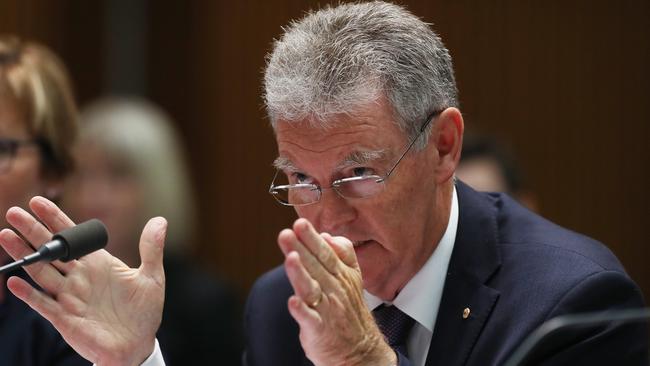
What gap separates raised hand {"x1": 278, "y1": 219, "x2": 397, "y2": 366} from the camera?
2121 millimetres

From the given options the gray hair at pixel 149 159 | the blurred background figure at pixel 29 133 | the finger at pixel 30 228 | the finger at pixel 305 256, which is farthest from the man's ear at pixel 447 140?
the gray hair at pixel 149 159

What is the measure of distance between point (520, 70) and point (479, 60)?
20cm

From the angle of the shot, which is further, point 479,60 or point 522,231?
point 479,60

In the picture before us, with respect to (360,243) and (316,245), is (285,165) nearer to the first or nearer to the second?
(360,243)

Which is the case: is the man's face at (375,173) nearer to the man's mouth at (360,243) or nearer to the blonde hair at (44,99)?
the man's mouth at (360,243)

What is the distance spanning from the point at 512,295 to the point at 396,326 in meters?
0.27

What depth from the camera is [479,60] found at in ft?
18.0

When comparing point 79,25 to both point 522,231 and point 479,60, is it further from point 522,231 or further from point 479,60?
point 522,231

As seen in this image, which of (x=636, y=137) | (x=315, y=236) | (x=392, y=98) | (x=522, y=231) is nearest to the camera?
(x=315, y=236)

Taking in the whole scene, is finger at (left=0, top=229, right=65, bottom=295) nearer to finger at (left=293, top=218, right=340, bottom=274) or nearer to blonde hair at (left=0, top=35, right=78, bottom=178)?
finger at (left=293, top=218, right=340, bottom=274)

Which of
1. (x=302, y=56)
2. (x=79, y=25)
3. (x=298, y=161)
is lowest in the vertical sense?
(x=79, y=25)

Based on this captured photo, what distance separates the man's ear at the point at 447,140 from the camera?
261 centimetres

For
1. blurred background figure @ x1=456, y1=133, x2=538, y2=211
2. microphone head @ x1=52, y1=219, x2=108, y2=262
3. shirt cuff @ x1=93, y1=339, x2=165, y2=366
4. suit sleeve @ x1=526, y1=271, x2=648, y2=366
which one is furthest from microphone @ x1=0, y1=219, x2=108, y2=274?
blurred background figure @ x1=456, y1=133, x2=538, y2=211

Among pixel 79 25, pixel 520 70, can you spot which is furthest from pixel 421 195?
pixel 79 25
